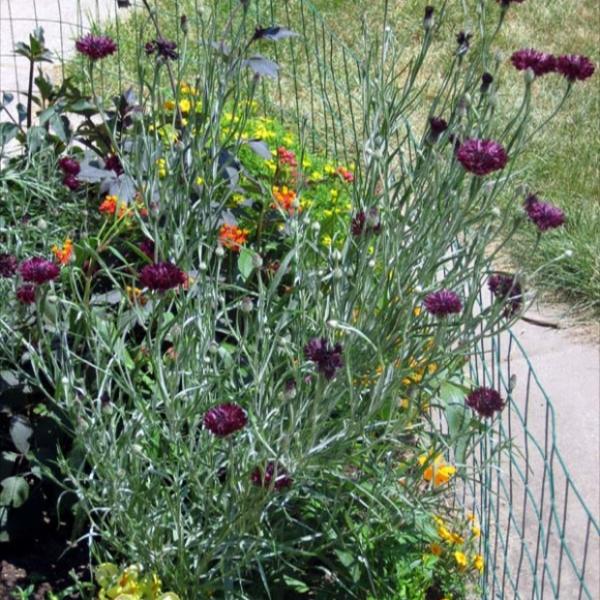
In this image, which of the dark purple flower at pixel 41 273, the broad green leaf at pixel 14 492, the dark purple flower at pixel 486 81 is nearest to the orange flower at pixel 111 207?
the broad green leaf at pixel 14 492

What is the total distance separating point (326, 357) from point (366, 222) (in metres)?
0.39

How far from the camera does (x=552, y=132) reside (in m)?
6.06

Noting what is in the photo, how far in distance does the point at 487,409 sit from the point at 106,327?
0.90 meters

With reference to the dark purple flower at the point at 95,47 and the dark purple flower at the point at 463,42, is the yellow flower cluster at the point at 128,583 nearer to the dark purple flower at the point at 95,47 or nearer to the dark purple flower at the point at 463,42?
the dark purple flower at the point at 95,47

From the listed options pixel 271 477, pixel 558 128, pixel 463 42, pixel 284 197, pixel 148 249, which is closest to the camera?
pixel 271 477

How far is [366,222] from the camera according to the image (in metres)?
2.45

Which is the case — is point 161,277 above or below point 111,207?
above

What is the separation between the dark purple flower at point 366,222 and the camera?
7.93ft

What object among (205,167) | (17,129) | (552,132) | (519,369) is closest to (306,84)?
(552,132)

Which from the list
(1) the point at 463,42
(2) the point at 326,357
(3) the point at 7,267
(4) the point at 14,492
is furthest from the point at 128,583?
(1) the point at 463,42

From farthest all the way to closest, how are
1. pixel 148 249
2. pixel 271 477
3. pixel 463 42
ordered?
pixel 148 249
pixel 463 42
pixel 271 477

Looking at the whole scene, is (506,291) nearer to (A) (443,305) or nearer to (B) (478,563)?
(A) (443,305)

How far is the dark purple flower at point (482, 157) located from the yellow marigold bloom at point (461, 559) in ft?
4.13

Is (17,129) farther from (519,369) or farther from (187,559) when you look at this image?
(519,369)
